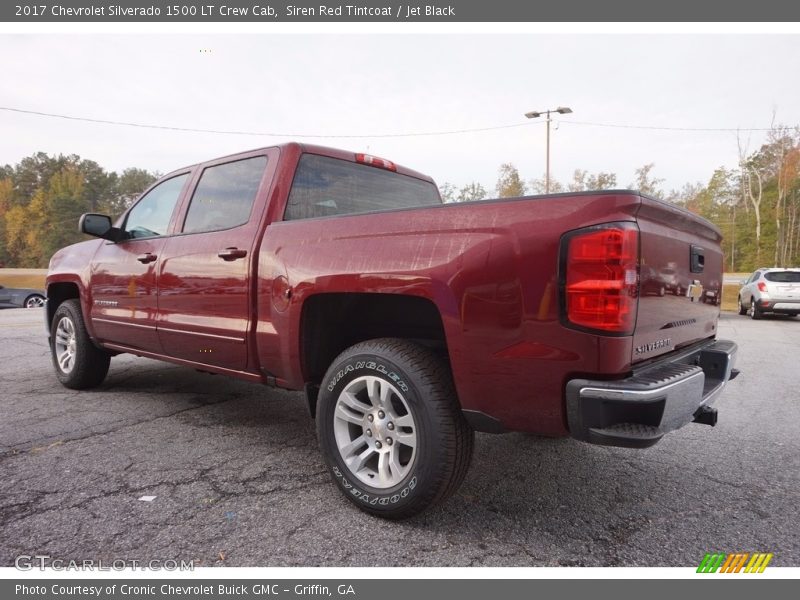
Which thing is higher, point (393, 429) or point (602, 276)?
point (602, 276)

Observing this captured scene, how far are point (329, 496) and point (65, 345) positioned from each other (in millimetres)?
3820

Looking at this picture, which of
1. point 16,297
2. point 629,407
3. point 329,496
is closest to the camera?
point 629,407

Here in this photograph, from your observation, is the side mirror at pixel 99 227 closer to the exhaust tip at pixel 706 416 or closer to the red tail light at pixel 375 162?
the red tail light at pixel 375 162

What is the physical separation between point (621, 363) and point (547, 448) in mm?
1643

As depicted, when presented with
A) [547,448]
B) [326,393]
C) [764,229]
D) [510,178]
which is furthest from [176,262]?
[764,229]

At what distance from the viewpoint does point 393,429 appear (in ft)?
7.72

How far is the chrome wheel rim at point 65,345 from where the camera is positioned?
4.79m

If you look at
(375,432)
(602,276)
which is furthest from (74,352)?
(602,276)

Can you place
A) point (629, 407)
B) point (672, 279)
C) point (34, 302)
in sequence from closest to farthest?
point (629, 407) → point (672, 279) → point (34, 302)

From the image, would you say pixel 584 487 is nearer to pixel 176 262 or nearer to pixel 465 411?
pixel 465 411

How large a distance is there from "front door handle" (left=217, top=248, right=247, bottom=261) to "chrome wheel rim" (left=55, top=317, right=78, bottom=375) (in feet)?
8.39

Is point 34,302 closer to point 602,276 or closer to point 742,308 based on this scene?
point 602,276

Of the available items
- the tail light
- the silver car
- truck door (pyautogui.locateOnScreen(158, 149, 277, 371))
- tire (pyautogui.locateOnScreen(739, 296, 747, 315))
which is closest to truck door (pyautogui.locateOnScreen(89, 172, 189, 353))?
truck door (pyautogui.locateOnScreen(158, 149, 277, 371))

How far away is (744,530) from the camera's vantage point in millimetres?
2234
